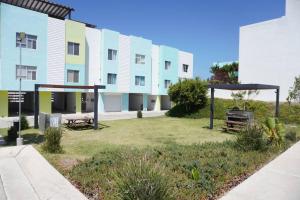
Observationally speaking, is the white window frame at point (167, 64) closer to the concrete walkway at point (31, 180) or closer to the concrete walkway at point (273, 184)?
the concrete walkway at point (31, 180)

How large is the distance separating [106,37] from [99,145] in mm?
24600

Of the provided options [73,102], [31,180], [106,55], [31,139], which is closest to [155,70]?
[106,55]

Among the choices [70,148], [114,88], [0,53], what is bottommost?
[70,148]

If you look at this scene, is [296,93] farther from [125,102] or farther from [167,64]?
[125,102]

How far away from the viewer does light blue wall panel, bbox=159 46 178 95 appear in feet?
140

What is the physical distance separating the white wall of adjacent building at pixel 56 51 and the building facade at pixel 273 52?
2226 centimetres

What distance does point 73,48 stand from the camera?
104 ft

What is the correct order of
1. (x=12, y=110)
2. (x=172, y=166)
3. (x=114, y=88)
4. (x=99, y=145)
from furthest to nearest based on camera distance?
1. (x=114, y=88)
2. (x=12, y=110)
3. (x=99, y=145)
4. (x=172, y=166)

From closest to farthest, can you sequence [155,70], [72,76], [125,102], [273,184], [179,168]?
[273,184] < [179,168] < [72,76] < [125,102] < [155,70]

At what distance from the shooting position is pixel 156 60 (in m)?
42.6

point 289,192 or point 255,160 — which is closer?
point 289,192

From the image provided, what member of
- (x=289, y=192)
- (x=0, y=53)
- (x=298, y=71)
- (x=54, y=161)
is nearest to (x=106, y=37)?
(x=0, y=53)

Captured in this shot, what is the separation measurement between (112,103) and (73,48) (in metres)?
9.49

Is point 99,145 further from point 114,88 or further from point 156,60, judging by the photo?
point 156,60
